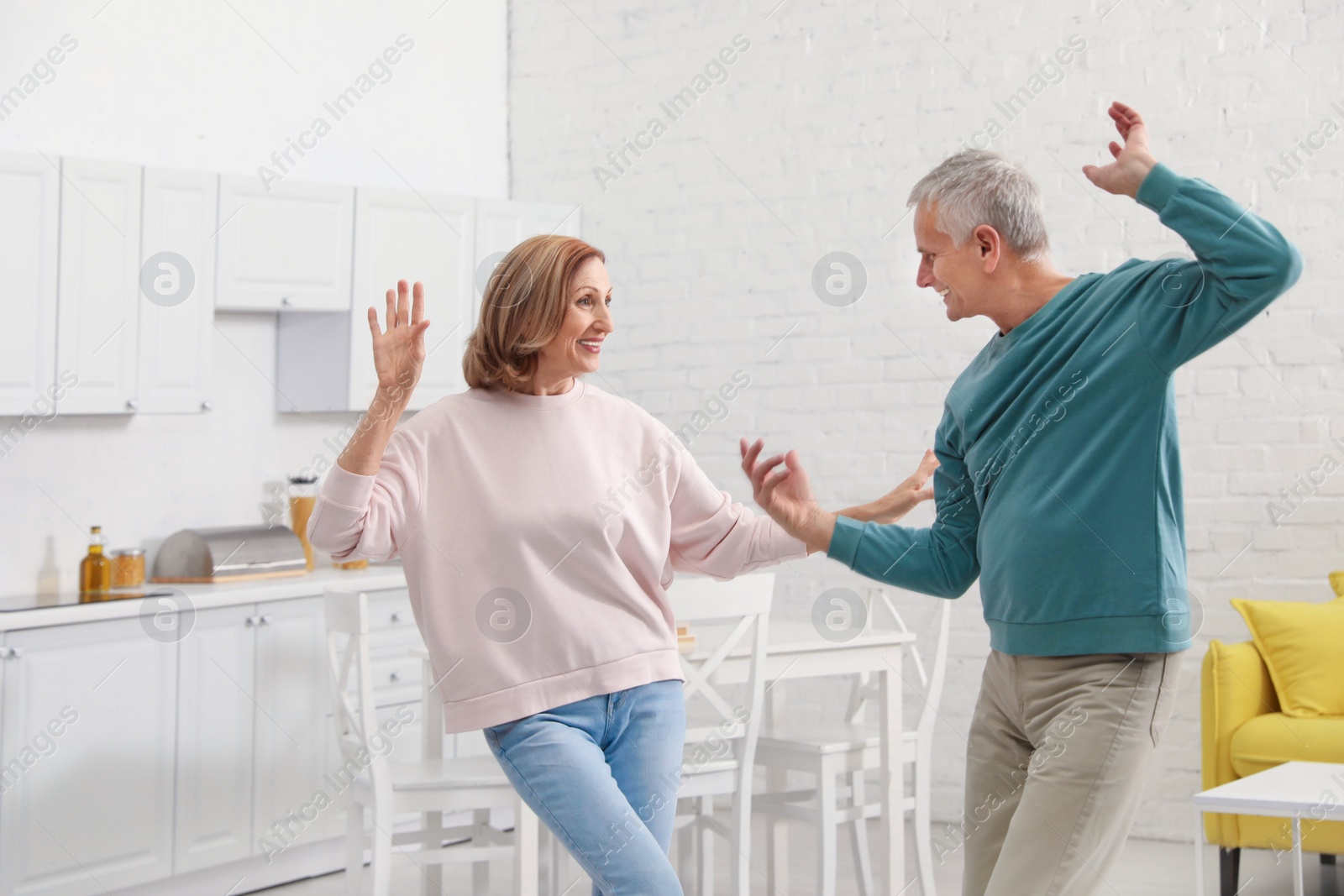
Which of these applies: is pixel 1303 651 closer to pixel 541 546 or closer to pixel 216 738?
pixel 541 546

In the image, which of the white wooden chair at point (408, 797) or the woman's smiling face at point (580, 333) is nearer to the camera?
the woman's smiling face at point (580, 333)

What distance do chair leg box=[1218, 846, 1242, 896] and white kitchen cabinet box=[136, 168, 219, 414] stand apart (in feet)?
10.4

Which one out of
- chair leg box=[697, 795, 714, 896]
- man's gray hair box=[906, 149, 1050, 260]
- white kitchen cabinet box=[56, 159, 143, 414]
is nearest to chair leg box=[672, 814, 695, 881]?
chair leg box=[697, 795, 714, 896]

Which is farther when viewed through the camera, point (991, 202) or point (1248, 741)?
point (1248, 741)

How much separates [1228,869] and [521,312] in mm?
2633

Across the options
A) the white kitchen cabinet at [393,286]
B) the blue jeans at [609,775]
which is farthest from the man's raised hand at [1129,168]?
the white kitchen cabinet at [393,286]

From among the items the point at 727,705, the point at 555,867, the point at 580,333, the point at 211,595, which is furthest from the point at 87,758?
the point at 580,333

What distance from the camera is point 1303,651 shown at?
141 inches

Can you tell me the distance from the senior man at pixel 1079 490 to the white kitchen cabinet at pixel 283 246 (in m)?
2.94

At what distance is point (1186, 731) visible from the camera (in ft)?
13.1

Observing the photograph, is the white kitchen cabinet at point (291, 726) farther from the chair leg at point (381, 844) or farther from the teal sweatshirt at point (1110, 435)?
the teal sweatshirt at point (1110, 435)

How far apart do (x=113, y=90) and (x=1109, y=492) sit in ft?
11.6

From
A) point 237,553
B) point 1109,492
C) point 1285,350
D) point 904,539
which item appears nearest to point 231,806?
point 237,553

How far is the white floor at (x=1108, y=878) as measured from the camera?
352 centimetres
